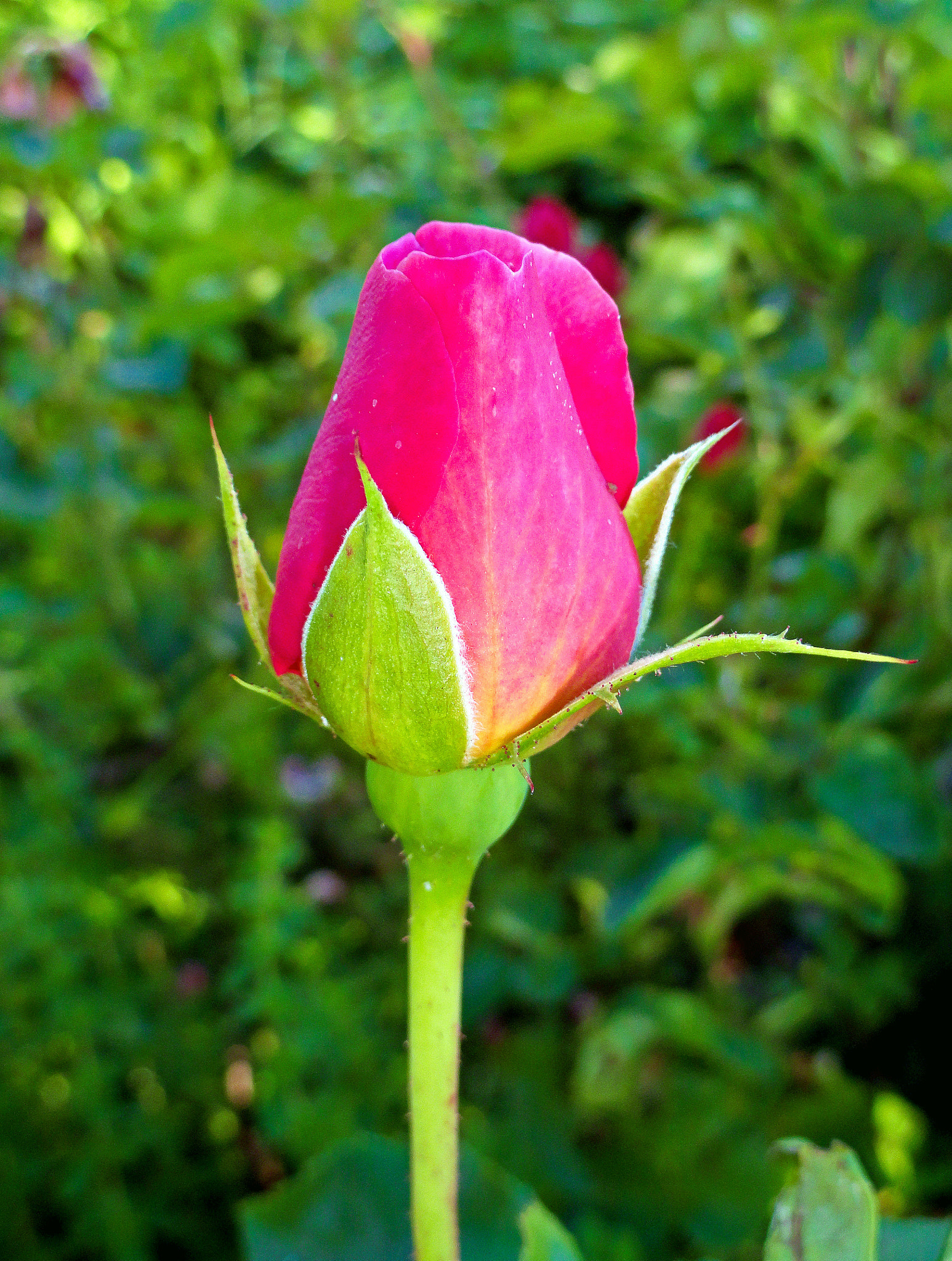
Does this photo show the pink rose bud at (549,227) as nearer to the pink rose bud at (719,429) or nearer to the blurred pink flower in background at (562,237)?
the blurred pink flower in background at (562,237)

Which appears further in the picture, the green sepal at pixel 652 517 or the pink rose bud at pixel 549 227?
the pink rose bud at pixel 549 227

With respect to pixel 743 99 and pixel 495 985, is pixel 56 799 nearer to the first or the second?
pixel 495 985

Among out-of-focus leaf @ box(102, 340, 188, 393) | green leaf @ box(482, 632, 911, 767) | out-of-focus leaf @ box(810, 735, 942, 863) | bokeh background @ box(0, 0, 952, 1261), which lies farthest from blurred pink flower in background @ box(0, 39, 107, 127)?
green leaf @ box(482, 632, 911, 767)

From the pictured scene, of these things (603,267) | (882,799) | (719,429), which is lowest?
(882,799)

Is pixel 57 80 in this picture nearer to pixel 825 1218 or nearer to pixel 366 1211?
pixel 366 1211

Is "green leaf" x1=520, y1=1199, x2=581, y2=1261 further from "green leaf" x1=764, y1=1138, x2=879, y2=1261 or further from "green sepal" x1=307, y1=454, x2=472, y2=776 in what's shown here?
"green sepal" x1=307, y1=454, x2=472, y2=776

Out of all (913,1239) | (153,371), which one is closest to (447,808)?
(913,1239)

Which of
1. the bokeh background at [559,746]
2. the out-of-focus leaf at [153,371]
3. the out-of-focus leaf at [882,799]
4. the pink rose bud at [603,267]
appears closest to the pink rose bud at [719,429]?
the bokeh background at [559,746]
